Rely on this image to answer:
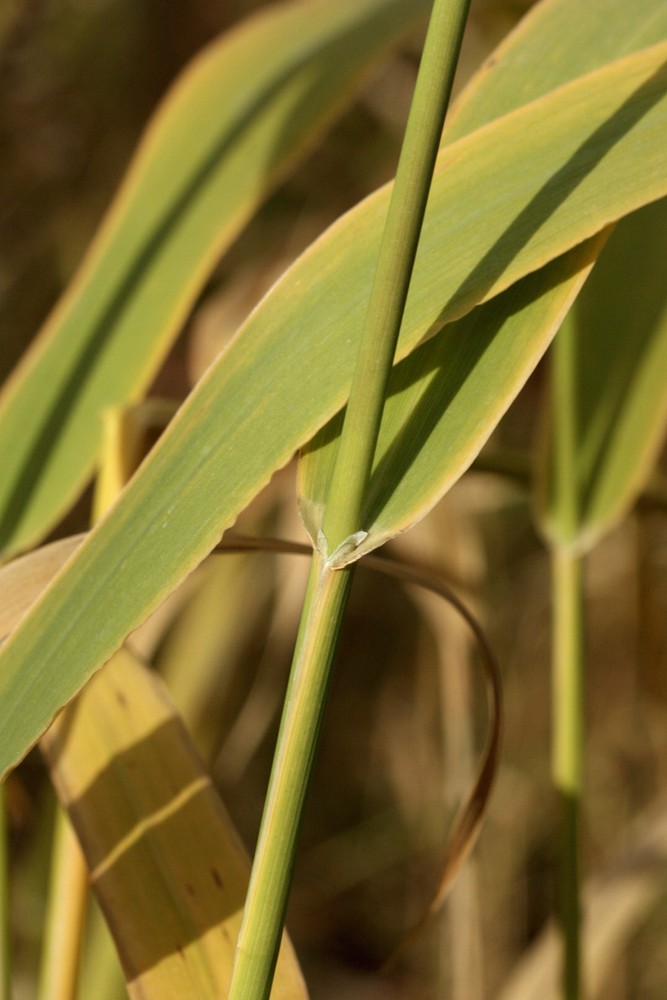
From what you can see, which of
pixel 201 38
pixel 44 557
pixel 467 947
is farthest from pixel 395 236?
pixel 201 38

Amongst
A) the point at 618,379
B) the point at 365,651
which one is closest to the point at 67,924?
the point at 618,379

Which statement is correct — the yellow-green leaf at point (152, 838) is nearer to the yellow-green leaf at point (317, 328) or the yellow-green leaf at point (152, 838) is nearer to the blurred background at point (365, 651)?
the yellow-green leaf at point (317, 328)

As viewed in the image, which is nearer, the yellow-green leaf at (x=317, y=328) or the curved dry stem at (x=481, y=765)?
the yellow-green leaf at (x=317, y=328)

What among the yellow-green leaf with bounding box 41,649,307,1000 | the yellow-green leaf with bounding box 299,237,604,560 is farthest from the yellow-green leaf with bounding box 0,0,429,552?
the yellow-green leaf with bounding box 299,237,604,560

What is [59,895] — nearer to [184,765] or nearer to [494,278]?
[184,765]

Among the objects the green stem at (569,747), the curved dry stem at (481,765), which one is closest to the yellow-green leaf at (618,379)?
the green stem at (569,747)

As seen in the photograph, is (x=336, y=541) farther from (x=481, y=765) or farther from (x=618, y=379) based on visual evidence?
(x=618, y=379)

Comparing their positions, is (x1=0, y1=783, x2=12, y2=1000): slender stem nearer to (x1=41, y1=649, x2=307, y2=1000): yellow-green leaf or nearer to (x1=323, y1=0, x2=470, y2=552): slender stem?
(x1=41, y1=649, x2=307, y2=1000): yellow-green leaf
